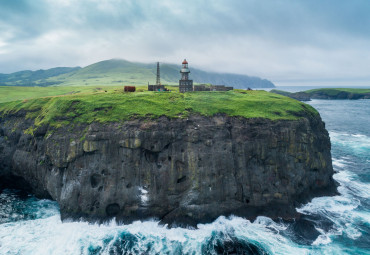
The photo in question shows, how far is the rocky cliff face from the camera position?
3269 cm

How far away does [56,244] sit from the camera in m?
28.4

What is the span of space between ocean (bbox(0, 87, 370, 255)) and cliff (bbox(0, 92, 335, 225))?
1.78 metres

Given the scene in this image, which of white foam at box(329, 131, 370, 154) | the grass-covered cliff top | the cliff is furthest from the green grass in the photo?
white foam at box(329, 131, 370, 154)

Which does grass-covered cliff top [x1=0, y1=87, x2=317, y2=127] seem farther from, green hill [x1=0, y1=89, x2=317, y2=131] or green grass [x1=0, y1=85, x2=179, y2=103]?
green grass [x1=0, y1=85, x2=179, y2=103]

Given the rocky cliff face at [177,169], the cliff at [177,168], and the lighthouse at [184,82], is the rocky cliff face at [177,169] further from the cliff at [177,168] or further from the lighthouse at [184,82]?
the lighthouse at [184,82]

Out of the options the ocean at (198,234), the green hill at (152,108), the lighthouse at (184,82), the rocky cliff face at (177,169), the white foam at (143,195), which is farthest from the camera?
the lighthouse at (184,82)

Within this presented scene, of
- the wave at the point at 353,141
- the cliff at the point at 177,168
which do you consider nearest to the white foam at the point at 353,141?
the wave at the point at 353,141

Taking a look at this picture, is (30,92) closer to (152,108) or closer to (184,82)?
(184,82)

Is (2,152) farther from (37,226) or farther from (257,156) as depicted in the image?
(257,156)

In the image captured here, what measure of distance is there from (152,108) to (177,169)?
11.1 metres

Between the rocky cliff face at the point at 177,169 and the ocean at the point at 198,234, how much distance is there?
5.89ft

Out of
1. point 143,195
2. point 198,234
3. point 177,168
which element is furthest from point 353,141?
point 143,195

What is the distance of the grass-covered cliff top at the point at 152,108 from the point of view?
120ft

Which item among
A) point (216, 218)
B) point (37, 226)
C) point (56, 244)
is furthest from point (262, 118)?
point (37, 226)
